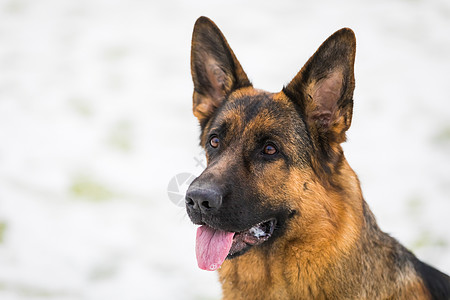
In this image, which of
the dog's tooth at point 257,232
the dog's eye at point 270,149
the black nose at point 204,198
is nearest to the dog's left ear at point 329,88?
the dog's eye at point 270,149

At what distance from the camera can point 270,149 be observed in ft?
13.9

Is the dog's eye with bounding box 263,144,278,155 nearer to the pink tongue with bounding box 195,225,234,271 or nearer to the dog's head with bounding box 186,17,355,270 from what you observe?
the dog's head with bounding box 186,17,355,270

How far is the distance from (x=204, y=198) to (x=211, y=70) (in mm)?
1503

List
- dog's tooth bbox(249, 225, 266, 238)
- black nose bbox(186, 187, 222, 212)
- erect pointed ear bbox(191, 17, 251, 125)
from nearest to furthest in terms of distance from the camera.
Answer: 1. black nose bbox(186, 187, 222, 212)
2. dog's tooth bbox(249, 225, 266, 238)
3. erect pointed ear bbox(191, 17, 251, 125)

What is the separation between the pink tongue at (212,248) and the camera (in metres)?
4.03

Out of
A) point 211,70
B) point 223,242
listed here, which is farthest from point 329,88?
point 223,242

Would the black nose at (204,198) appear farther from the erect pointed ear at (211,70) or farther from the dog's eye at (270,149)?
the erect pointed ear at (211,70)

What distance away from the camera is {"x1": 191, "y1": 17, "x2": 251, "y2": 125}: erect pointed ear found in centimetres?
472

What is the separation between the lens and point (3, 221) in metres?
7.19

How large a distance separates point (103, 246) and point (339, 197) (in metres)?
3.77

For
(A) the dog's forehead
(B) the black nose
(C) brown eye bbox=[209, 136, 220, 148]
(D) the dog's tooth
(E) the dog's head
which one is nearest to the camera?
(B) the black nose

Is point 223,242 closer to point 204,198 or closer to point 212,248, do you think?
point 212,248

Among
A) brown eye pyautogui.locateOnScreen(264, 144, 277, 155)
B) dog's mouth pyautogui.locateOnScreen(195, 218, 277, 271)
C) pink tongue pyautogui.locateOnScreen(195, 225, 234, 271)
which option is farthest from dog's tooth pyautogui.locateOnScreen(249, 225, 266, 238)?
brown eye pyautogui.locateOnScreen(264, 144, 277, 155)

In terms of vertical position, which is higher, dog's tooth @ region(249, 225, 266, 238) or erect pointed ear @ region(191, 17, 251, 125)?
erect pointed ear @ region(191, 17, 251, 125)
